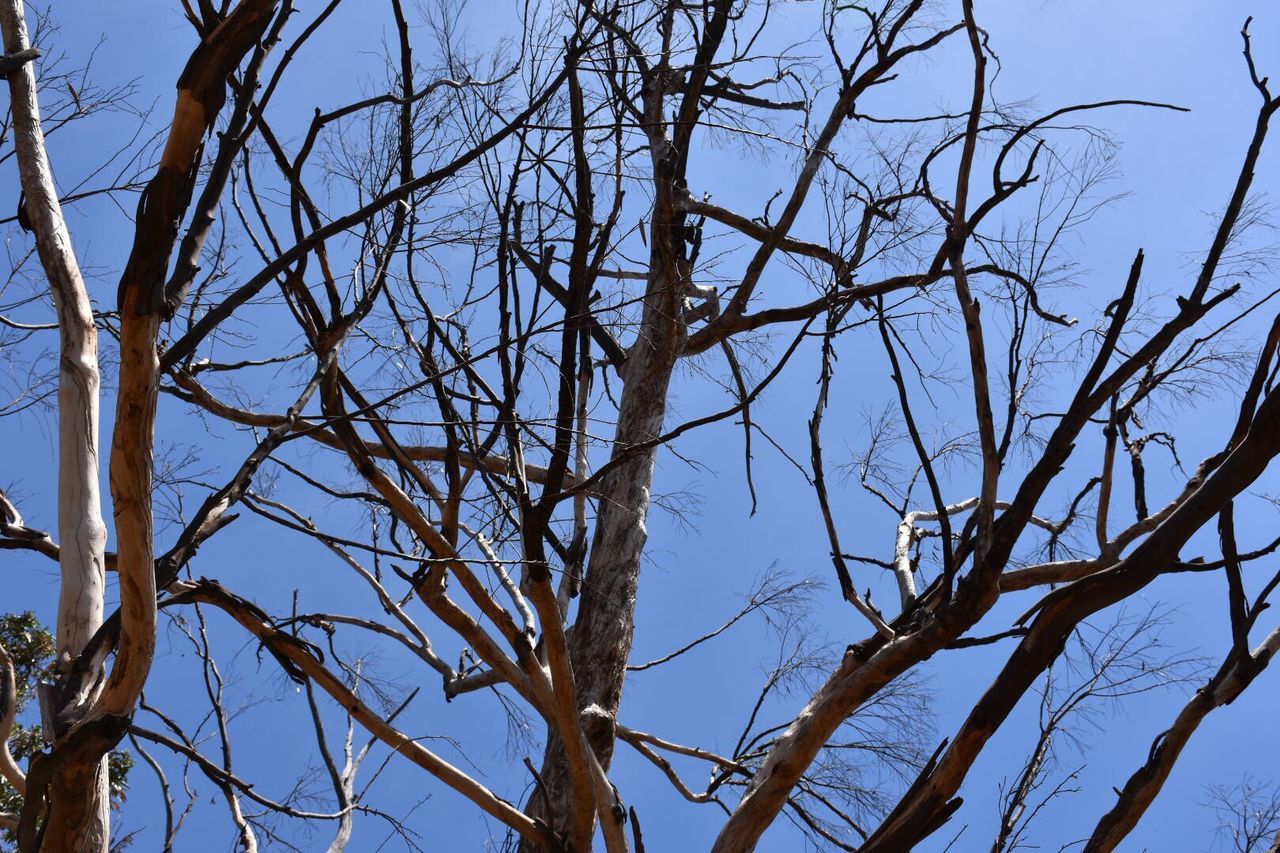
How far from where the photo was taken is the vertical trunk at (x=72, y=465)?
225 cm

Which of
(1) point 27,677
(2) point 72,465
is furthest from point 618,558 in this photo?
(1) point 27,677

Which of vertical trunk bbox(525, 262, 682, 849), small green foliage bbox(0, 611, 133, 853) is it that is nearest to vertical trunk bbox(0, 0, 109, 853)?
vertical trunk bbox(525, 262, 682, 849)

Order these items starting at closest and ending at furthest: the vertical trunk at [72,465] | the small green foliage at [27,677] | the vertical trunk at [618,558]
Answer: the vertical trunk at [72,465]
the vertical trunk at [618,558]
the small green foliage at [27,677]

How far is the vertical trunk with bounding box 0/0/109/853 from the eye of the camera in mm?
2246

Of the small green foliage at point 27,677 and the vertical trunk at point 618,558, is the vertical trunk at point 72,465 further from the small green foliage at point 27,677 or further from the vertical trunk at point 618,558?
the small green foliage at point 27,677

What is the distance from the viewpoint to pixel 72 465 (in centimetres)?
278

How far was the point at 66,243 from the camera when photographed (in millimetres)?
3062

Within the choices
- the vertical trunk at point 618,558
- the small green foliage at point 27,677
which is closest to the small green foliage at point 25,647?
the small green foliage at point 27,677

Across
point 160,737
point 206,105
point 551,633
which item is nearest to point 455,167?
point 206,105

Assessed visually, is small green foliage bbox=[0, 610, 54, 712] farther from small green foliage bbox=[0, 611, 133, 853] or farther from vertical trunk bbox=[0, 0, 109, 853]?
vertical trunk bbox=[0, 0, 109, 853]

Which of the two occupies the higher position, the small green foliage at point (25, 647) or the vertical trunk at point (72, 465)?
the small green foliage at point (25, 647)

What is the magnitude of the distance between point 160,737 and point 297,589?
701 millimetres

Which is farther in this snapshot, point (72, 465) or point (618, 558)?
point (618, 558)

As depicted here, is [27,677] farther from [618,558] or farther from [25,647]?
[618,558]
